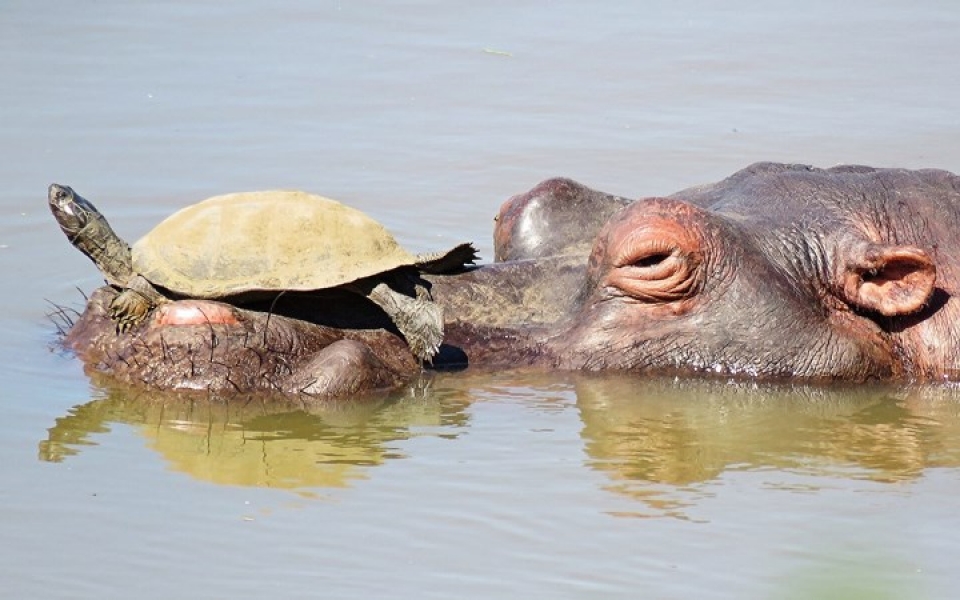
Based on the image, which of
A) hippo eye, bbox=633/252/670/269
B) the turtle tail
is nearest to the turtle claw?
the turtle tail

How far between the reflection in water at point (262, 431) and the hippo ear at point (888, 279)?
6.20ft

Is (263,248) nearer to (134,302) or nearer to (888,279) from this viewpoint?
(134,302)

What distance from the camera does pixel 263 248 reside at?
767 centimetres

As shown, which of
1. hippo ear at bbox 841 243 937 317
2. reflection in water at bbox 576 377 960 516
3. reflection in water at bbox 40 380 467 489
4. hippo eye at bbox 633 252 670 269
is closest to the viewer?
reflection in water at bbox 40 380 467 489

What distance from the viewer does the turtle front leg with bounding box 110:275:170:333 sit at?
7633mm

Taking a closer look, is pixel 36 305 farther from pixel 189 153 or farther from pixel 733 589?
pixel 733 589

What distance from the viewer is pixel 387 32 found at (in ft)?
56.7

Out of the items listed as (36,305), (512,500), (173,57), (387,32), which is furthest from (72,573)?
(387,32)

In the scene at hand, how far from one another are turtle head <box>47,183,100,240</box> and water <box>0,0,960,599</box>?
730 mm

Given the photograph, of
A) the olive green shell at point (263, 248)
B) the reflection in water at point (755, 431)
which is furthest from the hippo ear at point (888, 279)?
the olive green shell at point (263, 248)

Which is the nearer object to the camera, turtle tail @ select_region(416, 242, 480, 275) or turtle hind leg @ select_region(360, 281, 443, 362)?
turtle hind leg @ select_region(360, 281, 443, 362)

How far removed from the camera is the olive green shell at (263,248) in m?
7.57

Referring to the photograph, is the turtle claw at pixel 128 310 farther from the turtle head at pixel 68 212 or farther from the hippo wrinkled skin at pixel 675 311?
the turtle head at pixel 68 212

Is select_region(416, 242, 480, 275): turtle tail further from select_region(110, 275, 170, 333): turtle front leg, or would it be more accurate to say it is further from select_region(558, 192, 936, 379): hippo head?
select_region(110, 275, 170, 333): turtle front leg
